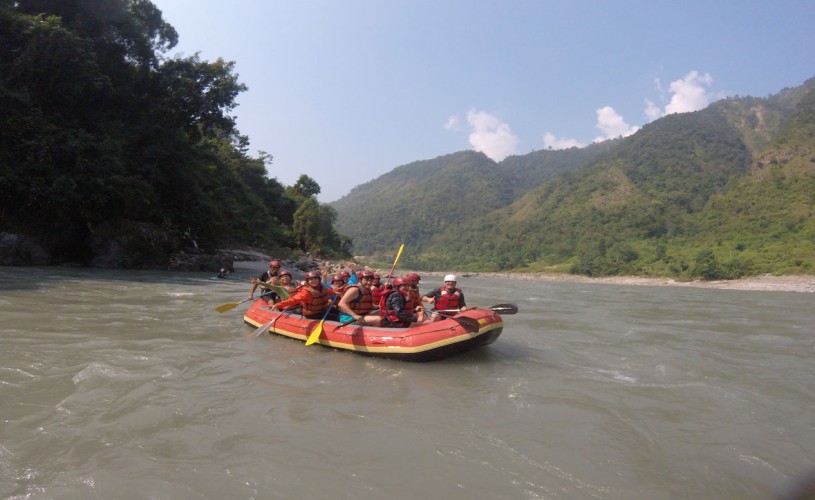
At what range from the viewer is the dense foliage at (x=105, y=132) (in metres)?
16.0

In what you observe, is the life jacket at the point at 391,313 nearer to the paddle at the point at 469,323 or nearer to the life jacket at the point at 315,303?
the paddle at the point at 469,323

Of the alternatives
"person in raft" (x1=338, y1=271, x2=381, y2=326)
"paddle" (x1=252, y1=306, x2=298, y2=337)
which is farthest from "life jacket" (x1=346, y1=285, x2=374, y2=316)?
"paddle" (x1=252, y1=306, x2=298, y2=337)

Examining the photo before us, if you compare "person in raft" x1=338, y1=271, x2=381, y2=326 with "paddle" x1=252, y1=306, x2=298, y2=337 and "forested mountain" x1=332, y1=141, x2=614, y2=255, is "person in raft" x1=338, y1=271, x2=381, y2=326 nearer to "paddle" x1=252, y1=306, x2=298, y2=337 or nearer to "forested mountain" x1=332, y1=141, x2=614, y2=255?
"paddle" x1=252, y1=306, x2=298, y2=337

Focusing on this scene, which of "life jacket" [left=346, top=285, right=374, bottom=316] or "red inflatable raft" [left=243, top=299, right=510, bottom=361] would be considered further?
"life jacket" [left=346, top=285, right=374, bottom=316]

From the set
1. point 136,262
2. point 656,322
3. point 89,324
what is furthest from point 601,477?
point 136,262

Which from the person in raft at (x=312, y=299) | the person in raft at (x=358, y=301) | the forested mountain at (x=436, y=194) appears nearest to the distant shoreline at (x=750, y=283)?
the person in raft at (x=358, y=301)

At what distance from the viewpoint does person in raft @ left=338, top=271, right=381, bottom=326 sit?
7047 mm

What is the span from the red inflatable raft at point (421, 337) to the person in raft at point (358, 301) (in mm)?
243

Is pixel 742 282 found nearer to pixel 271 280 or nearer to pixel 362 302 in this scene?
pixel 271 280

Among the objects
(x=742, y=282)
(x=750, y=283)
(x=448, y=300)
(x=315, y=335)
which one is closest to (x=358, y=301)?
(x=315, y=335)

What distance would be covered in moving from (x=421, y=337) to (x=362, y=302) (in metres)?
1.47

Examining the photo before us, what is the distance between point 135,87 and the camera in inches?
821

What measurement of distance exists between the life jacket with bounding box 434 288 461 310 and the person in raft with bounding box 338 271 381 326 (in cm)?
101

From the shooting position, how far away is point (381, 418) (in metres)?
4.36
